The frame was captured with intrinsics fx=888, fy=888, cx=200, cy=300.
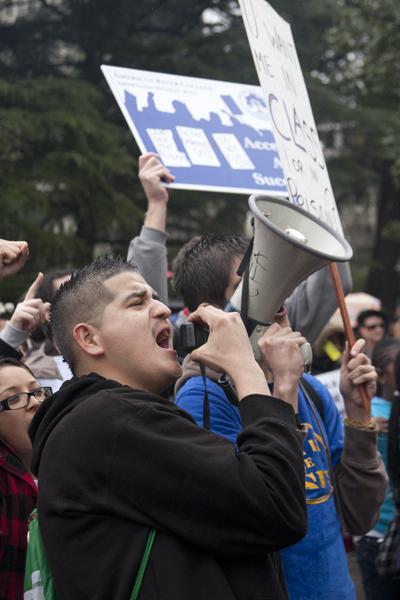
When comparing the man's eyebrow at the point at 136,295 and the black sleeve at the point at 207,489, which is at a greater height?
the man's eyebrow at the point at 136,295

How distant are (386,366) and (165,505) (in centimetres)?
319

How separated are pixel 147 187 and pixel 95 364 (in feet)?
3.93

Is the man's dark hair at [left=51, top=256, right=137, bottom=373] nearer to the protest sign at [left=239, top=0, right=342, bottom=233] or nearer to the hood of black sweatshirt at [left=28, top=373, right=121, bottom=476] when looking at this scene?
the hood of black sweatshirt at [left=28, top=373, right=121, bottom=476]

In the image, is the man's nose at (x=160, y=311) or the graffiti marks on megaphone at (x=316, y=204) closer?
the man's nose at (x=160, y=311)

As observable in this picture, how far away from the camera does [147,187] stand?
3.21 meters

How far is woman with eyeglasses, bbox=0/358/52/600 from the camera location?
8.93 feet

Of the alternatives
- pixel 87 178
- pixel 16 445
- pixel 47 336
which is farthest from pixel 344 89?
pixel 16 445

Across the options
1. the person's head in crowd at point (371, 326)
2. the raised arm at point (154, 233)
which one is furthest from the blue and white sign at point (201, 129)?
A: the person's head in crowd at point (371, 326)

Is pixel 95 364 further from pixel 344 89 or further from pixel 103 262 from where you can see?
pixel 344 89

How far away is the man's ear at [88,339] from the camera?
7.02 feet

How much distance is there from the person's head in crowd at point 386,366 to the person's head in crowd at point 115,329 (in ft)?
9.04

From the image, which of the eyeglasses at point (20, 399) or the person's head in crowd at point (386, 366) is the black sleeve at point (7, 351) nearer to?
the eyeglasses at point (20, 399)

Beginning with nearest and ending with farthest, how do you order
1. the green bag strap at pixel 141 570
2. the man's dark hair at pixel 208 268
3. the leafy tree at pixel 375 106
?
the green bag strap at pixel 141 570, the man's dark hair at pixel 208 268, the leafy tree at pixel 375 106

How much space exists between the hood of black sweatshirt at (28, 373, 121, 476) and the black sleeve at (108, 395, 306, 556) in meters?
0.17
